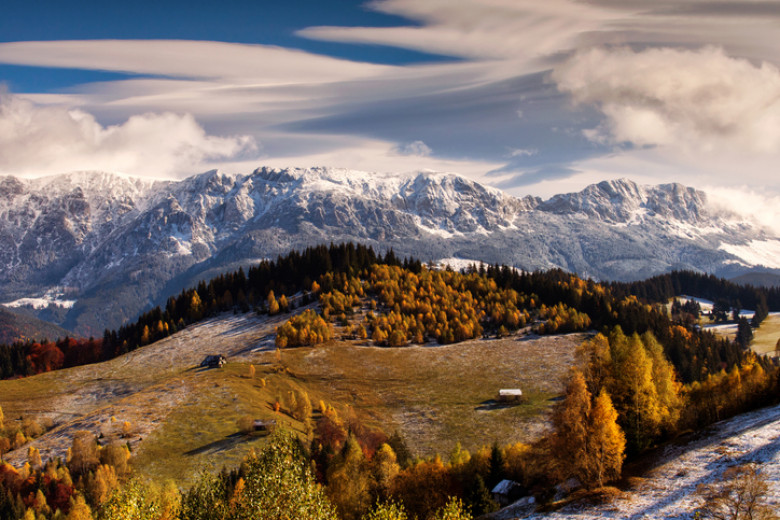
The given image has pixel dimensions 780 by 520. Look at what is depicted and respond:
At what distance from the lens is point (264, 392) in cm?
11500

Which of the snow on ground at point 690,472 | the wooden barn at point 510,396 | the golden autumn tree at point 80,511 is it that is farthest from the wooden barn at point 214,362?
the snow on ground at point 690,472

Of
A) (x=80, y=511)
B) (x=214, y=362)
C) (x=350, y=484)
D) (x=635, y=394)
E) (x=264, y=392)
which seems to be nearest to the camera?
(x=635, y=394)

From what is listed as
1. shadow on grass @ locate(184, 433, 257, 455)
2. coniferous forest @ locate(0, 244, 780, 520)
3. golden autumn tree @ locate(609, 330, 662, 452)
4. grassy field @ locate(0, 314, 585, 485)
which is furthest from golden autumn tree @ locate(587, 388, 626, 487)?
shadow on grass @ locate(184, 433, 257, 455)

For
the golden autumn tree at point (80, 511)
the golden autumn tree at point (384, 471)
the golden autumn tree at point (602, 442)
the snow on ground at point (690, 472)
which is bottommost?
the golden autumn tree at point (384, 471)

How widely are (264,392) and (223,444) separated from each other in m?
27.6

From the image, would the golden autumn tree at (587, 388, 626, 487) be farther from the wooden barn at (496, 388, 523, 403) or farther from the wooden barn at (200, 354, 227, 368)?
the wooden barn at (200, 354, 227, 368)

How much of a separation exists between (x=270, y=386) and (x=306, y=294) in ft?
250

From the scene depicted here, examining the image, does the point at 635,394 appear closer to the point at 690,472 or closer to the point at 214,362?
the point at 690,472

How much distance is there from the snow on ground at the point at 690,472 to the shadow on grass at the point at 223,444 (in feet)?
161

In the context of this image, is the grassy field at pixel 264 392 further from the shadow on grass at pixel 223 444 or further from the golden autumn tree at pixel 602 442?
the golden autumn tree at pixel 602 442

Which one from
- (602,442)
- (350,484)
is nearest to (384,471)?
(350,484)

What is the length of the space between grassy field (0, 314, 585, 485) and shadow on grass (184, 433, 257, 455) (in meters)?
0.17

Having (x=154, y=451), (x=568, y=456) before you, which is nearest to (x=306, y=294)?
(x=154, y=451)

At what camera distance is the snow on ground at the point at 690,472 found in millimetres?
43188
